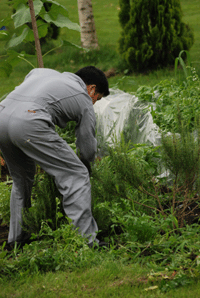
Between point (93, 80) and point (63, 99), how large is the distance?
0.43 metres

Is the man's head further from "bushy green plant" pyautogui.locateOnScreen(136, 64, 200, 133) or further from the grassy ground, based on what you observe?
the grassy ground

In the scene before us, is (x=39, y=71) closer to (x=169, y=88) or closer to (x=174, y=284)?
(x=174, y=284)

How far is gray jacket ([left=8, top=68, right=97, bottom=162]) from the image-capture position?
109 inches

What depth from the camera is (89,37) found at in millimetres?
10117

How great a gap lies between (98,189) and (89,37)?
773cm

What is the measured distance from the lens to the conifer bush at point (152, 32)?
8.06 m

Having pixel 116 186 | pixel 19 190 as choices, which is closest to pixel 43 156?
pixel 19 190

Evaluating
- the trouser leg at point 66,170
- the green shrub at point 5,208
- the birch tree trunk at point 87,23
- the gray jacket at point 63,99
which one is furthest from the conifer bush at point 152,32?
the trouser leg at point 66,170

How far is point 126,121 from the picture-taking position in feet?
15.6

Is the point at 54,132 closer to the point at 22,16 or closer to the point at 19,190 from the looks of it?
the point at 19,190

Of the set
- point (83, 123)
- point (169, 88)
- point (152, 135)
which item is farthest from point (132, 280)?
point (169, 88)

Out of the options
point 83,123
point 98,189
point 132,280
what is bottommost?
point 132,280

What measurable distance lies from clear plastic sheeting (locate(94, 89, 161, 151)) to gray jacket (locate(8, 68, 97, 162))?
1313mm

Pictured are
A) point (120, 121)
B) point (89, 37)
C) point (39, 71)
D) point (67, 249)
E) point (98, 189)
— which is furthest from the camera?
point (89, 37)
